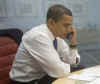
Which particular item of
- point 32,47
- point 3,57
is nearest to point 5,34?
point 3,57

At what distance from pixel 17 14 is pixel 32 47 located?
1.07m

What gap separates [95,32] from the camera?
9.50 feet

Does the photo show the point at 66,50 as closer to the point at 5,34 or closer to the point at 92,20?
the point at 5,34

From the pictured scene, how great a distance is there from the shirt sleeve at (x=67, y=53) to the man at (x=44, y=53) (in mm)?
301

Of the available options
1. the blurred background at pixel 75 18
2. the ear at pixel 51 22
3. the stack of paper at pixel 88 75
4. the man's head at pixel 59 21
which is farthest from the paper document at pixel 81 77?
the blurred background at pixel 75 18

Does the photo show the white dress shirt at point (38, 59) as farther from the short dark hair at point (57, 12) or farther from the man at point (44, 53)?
the short dark hair at point (57, 12)

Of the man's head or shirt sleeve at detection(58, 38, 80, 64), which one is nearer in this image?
the man's head

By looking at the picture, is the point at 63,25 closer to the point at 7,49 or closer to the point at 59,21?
the point at 59,21

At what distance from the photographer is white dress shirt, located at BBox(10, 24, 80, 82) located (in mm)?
1327

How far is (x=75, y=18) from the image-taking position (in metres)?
2.72

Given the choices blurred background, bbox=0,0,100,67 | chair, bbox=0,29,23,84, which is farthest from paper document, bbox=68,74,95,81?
blurred background, bbox=0,0,100,67

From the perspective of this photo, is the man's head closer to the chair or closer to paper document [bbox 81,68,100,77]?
paper document [bbox 81,68,100,77]

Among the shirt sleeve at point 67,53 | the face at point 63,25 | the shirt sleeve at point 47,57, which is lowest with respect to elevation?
the shirt sleeve at point 67,53

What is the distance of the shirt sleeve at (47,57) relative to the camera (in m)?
1.32
